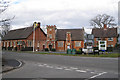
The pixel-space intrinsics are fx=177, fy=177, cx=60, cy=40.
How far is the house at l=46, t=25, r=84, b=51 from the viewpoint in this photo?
6456cm

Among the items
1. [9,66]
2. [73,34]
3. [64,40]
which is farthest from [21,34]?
[9,66]

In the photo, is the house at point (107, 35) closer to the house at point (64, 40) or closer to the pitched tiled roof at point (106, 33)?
the pitched tiled roof at point (106, 33)

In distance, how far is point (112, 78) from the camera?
9.83 m

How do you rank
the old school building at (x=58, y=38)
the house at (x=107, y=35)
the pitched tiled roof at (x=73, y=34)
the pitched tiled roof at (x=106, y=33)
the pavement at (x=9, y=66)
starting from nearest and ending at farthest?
the pavement at (x=9, y=66) < the house at (x=107, y=35) < the old school building at (x=58, y=38) < the pitched tiled roof at (x=106, y=33) < the pitched tiled roof at (x=73, y=34)

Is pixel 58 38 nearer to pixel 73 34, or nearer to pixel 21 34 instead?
pixel 73 34

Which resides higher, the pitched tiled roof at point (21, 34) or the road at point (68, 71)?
the pitched tiled roof at point (21, 34)

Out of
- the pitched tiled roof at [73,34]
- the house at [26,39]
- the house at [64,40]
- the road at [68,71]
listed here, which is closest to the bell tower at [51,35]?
the house at [64,40]

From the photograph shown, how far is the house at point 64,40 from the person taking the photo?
6456cm

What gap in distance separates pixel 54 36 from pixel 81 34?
33.4 feet

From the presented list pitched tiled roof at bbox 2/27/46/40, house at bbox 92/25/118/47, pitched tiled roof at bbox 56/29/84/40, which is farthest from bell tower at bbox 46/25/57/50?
house at bbox 92/25/118/47

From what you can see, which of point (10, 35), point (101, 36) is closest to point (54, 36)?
point (101, 36)

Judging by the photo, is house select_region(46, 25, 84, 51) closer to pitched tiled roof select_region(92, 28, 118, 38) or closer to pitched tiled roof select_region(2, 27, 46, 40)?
pitched tiled roof select_region(92, 28, 118, 38)

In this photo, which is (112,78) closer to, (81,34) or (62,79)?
(62,79)

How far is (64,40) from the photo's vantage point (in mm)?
66125
